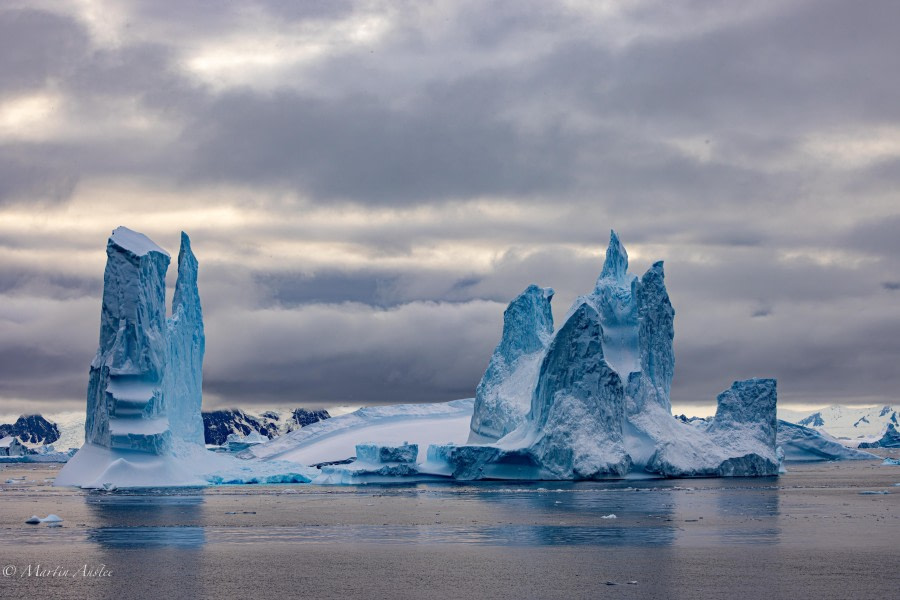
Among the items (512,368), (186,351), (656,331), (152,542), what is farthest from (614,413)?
(152,542)

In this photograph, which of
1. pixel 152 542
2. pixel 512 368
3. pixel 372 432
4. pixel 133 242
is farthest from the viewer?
pixel 372 432

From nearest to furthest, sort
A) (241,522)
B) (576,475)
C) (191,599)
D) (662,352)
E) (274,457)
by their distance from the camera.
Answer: (191,599)
(241,522)
(576,475)
(662,352)
(274,457)

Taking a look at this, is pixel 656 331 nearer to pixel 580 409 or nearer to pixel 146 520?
pixel 580 409

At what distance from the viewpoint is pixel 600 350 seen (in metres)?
53.2

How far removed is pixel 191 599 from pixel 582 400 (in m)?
36.3

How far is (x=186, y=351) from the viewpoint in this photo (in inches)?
2430

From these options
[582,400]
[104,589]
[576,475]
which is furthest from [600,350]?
[104,589]

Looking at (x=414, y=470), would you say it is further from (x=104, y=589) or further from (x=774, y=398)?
(x=104, y=589)

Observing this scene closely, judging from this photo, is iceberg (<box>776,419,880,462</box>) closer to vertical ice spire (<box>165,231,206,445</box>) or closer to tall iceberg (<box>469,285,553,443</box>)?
tall iceberg (<box>469,285,553,443</box>)

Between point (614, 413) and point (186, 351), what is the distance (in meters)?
23.8

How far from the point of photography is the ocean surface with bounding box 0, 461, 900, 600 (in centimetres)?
1873

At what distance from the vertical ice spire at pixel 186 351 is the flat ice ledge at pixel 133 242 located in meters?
4.47

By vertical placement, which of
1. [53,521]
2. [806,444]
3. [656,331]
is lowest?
[53,521]

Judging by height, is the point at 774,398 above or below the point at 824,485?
above
